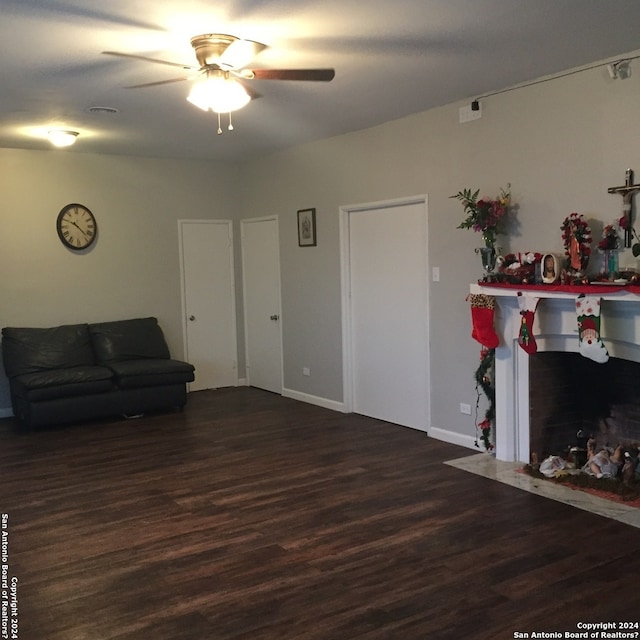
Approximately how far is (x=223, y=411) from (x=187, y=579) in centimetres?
353

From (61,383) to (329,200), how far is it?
115 inches

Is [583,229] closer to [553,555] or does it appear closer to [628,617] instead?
[553,555]

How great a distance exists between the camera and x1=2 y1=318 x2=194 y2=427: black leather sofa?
6016mm

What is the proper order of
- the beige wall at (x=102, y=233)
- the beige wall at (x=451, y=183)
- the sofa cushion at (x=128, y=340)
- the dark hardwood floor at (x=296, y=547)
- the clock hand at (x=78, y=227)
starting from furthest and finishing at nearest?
the clock hand at (x=78, y=227) < the sofa cushion at (x=128, y=340) < the beige wall at (x=102, y=233) < the beige wall at (x=451, y=183) < the dark hardwood floor at (x=296, y=547)

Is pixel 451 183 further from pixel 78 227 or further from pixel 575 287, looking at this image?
pixel 78 227

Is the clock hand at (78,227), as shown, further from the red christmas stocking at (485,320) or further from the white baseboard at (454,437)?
the red christmas stocking at (485,320)

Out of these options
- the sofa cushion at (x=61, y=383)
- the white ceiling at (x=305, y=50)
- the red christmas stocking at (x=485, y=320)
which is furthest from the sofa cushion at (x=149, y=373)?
the red christmas stocking at (x=485, y=320)

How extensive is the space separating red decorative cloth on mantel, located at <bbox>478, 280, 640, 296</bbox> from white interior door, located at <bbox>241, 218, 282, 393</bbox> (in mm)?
3217

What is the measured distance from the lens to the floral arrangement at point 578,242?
4.07 m

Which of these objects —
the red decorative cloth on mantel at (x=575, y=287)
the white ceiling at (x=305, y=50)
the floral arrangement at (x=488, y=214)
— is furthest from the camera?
the floral arrangement at (x=488, y=214)

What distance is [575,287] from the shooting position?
403 centimetres

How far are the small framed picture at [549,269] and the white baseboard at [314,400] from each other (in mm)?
2710

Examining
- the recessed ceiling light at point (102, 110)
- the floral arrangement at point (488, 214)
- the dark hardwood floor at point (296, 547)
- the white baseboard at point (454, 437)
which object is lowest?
the dark hardwood floor at point (296, 547)

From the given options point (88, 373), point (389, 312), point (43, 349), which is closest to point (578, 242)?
point (389, 312)
